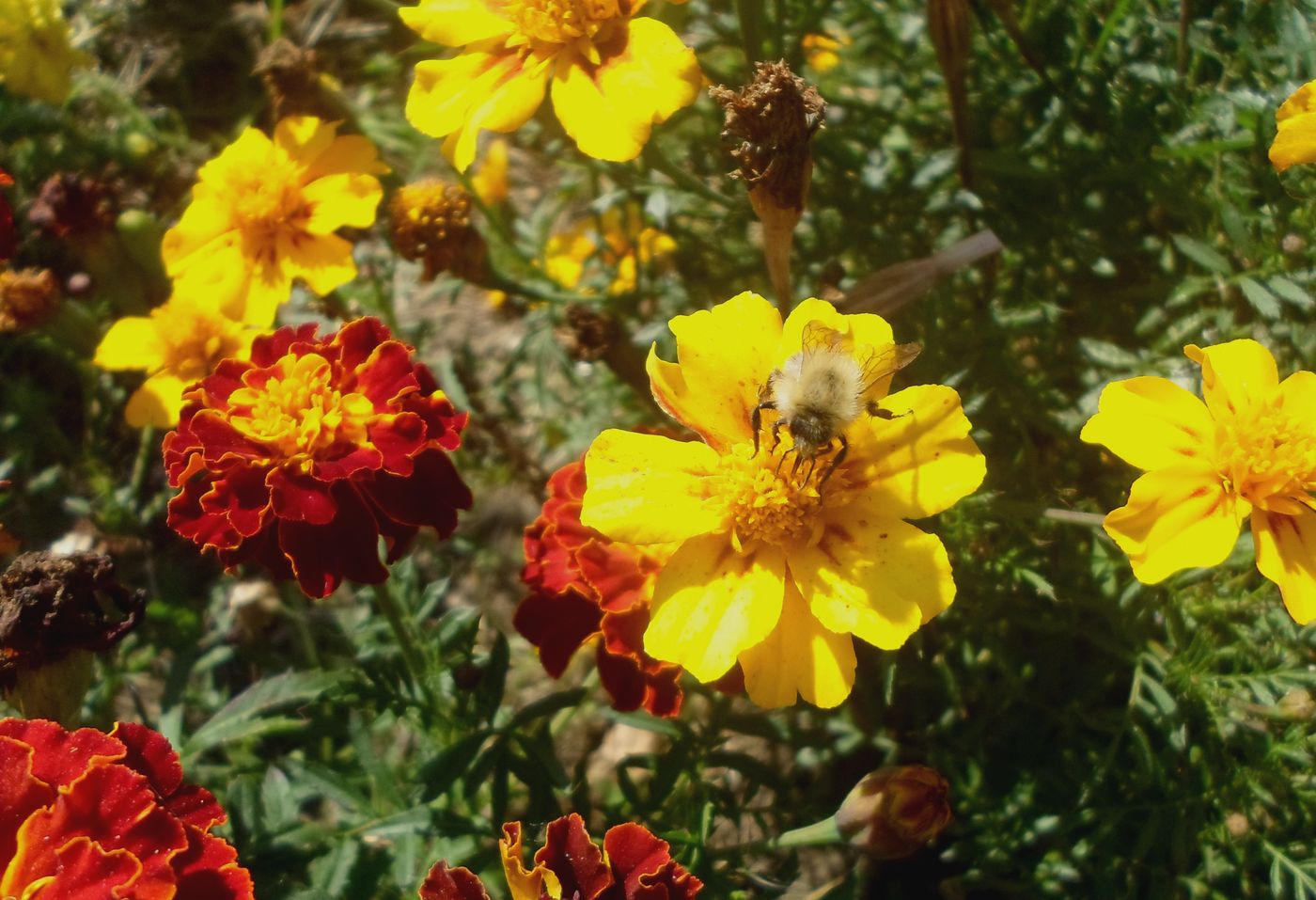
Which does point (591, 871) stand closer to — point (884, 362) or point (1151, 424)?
point (884, 362)

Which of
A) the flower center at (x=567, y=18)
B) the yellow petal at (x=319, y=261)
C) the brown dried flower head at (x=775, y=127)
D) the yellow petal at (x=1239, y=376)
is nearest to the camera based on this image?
the yellow petal at (x=1239, y=376)

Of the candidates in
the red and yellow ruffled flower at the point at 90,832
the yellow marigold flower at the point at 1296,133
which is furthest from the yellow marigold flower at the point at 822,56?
the red and yellow ruffled flower at the point at 90,832

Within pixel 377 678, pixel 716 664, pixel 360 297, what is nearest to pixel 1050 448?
pixel 716 664

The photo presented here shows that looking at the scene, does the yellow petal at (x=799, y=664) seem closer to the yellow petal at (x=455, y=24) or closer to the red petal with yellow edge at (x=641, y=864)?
the red petal with yellow edge at (x=641, y=864)

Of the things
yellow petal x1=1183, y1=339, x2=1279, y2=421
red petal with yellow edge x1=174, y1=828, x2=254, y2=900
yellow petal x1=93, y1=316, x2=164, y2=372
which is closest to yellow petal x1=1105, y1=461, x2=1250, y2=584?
yellow petal x1=1183, y1=339, x2=1279, y2=421

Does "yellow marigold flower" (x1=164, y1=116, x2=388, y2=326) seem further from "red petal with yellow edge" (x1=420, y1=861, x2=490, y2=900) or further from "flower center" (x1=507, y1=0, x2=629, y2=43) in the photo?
"red petal with yellow edge" (x1=420, y1=861, x2=490, y2=900)

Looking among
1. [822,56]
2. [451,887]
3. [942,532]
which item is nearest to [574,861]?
[451,887]

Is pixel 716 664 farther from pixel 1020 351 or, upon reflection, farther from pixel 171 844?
pixel 1020 351
